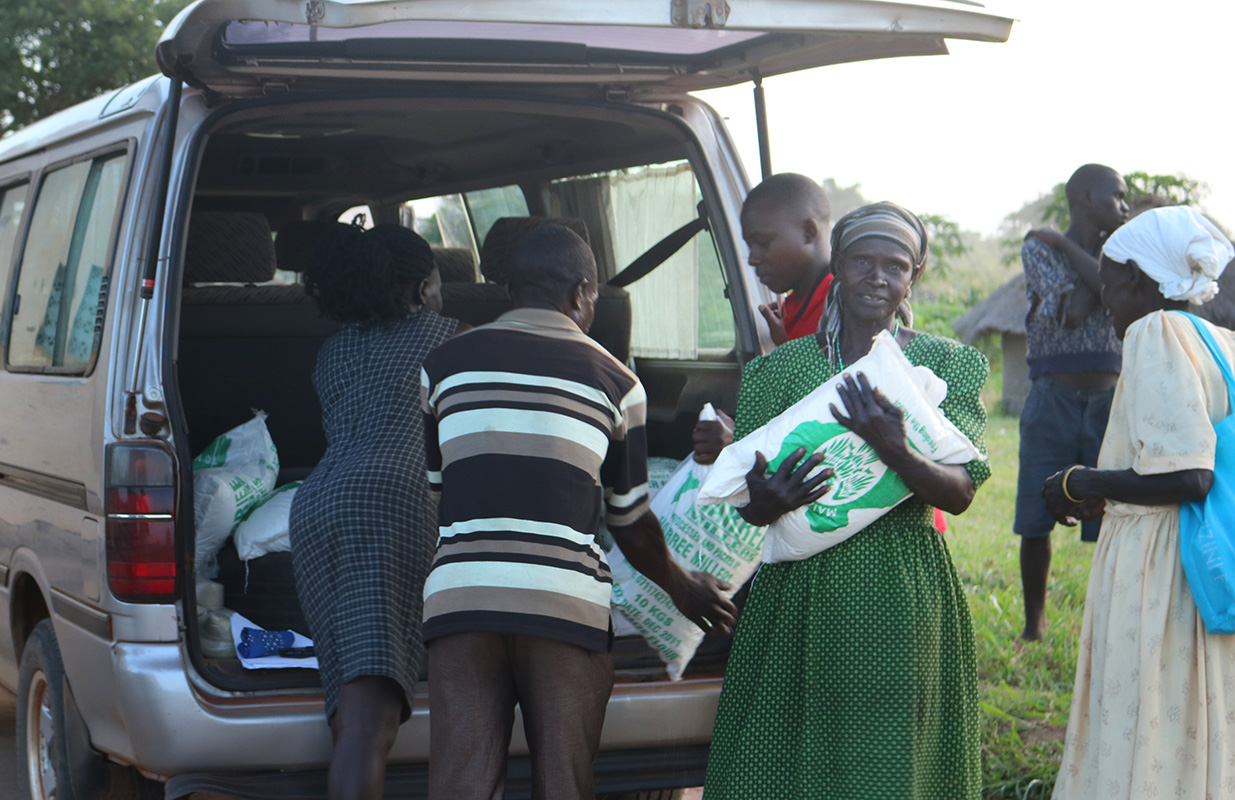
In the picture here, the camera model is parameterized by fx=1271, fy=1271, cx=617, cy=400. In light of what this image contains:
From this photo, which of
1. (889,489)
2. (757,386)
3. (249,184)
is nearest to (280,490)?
(757,386)

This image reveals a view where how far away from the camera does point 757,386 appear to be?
2656 millimetres

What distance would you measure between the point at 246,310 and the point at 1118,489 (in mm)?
2767

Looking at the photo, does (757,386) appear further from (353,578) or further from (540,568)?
(353,578)

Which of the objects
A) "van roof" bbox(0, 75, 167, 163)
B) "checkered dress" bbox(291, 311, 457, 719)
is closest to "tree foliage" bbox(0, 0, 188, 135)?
"van roof" bbox(0, 75, 167, 163)

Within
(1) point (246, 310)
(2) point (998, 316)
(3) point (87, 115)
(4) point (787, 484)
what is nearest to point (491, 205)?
(1) point (246, 310)

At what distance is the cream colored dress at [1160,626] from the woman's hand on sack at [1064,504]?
57mm

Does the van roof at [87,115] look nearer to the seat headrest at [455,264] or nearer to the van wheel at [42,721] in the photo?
the van wheel at [42,721]

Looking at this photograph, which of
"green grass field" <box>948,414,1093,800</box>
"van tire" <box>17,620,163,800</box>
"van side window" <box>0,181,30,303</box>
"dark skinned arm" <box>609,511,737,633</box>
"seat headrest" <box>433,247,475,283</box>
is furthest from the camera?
"seat headrest" <box>433,247,475,283</box>

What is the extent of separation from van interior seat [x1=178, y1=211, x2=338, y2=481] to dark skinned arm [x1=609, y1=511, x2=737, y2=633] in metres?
1.87

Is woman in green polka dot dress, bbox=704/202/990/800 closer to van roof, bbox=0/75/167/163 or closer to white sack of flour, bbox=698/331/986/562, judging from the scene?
white sack of flour, bbox=698/331/986/562

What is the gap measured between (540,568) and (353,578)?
2.06ft

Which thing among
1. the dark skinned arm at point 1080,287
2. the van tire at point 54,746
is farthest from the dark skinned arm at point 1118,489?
the van tire at point 54,746

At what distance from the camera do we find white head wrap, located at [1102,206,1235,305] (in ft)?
9.47

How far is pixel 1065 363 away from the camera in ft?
16.2
